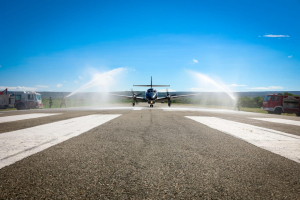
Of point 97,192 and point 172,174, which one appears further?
point 172,174

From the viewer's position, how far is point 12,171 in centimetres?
223

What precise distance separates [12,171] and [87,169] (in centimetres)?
101

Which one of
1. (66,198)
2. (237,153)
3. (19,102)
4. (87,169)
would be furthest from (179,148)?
(19,102)

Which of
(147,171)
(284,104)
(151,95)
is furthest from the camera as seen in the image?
(151,95)

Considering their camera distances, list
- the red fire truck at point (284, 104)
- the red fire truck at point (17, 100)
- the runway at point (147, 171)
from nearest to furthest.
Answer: the runway at point (147, 171) → the red fire truck at point (284, 104) → the red fire truck at point (17, 100)

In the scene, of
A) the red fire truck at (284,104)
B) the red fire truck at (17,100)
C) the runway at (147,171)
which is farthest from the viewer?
the red fire truck at (17,100)

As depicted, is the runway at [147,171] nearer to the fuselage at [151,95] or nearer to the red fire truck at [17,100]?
the red fire truck at [17,100]

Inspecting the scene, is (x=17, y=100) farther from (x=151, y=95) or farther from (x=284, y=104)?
(x=284, y=104)

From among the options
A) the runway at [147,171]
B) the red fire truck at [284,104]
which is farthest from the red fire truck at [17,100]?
the red fire truck at [284,104]

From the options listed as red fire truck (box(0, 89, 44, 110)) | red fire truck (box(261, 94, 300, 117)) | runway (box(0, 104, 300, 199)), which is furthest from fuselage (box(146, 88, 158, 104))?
runway (box(0, 104, 300, 199))

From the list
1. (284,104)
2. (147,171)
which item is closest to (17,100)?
(147,171)

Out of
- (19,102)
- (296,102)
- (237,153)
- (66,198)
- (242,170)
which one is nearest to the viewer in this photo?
(66,198)

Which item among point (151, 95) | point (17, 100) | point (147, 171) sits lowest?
point (147, 171)

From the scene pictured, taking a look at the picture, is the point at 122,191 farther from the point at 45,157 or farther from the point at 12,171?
the point at 45,157
